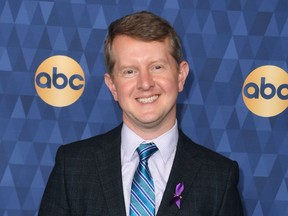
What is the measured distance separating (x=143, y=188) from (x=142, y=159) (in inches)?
3.5

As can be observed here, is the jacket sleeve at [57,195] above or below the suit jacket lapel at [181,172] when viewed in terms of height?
below

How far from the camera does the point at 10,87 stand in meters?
2.12

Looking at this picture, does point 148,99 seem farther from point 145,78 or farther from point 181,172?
point 181,172

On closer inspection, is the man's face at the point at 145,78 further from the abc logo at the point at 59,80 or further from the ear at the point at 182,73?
the abc logo at the point at 59,80

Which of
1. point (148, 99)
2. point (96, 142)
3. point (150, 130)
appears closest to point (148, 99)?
point (148, 99)

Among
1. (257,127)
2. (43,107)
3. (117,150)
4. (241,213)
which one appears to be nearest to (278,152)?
(257,127)

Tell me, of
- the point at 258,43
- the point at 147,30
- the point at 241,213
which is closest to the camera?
the point at 147,30

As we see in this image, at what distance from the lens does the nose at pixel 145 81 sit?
180cm

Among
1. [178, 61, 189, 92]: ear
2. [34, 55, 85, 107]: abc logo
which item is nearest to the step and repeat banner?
[34, 55, 85, 107]: abc logo

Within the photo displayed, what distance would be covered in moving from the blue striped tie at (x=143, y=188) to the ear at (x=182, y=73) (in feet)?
0.69

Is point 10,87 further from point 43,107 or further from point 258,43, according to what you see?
point 258,43

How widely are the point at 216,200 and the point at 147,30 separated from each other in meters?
0.55

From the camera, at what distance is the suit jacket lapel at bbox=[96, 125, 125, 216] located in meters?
1.81

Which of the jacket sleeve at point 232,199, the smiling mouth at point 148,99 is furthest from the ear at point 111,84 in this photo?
the jacket sleeve at point 232,199
